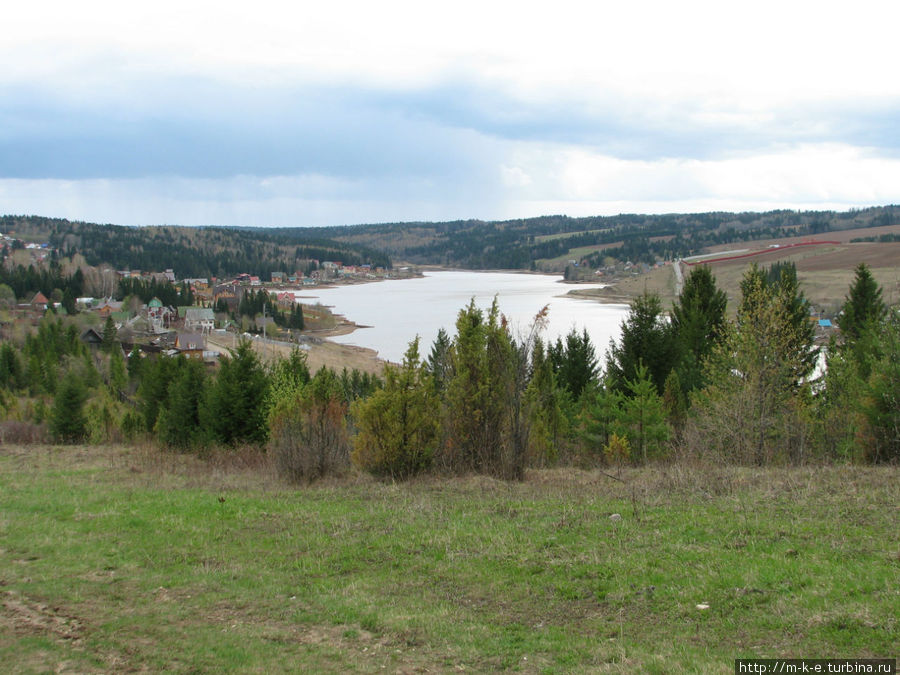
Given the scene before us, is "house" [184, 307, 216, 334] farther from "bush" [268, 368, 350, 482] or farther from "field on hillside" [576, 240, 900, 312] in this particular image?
"bush" [268, 368, 350, 482]

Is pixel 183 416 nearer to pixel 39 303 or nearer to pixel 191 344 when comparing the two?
pixel 191 344

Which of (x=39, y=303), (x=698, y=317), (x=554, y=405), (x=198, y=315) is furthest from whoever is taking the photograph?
(x=39, y=303)

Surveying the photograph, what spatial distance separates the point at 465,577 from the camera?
7.23 meters

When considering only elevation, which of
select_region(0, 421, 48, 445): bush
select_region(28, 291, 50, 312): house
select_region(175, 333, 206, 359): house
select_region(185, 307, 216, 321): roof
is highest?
select_region(28, 291, 50, 312): house

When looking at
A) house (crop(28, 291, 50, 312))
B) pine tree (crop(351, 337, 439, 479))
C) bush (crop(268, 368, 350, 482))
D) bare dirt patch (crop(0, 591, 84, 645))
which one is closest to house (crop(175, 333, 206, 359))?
house (crop(28, 291, 50, 312))

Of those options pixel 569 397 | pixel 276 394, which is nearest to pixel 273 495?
pixel 276 394

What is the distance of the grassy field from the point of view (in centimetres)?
541

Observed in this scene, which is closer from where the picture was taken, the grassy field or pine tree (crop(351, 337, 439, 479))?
the grassy field

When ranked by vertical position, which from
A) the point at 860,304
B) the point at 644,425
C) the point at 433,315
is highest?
the point at 860,304

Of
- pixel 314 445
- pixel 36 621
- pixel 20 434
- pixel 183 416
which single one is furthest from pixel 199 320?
pixel 36 621

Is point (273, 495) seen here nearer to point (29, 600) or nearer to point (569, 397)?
point (29, 600)

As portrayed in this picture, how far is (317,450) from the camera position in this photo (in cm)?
1329

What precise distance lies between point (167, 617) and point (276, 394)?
56.0 ft

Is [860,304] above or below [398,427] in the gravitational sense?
above
